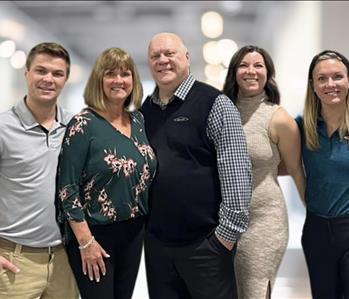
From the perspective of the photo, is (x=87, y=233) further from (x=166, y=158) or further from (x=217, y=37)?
(x=217, y=37)

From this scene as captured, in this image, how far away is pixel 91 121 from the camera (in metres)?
1.78

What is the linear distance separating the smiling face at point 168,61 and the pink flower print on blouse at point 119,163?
1.28 feet

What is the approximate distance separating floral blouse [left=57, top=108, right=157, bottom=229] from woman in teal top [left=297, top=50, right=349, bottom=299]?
77 cm

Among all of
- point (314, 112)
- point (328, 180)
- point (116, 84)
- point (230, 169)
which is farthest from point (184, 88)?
point (328, 180)

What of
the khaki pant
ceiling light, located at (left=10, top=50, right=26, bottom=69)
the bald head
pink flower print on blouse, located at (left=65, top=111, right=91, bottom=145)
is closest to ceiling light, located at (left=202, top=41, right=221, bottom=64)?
ceiling light, located at (left=10, top=50, right=26, bottom=69)

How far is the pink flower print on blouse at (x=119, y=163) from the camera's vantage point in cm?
175

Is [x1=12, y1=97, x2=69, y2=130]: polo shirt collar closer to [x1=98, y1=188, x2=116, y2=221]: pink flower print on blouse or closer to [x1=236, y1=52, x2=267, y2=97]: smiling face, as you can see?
[x1=98, y1=188, x2=116, y2=221]: pink flower print on blouse

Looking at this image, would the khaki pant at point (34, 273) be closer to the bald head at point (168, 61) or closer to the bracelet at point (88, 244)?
the bracelet at point (88, 244)

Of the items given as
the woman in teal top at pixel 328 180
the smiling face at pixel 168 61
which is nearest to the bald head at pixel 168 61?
the smiling face at pixel 168 61

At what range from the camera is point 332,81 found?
198 cm

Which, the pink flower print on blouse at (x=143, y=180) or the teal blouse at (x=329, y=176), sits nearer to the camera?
the pink flower print on blouse at (x=143, y=180)

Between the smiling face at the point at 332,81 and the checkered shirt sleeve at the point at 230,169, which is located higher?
the smiling face at the point at 332,81

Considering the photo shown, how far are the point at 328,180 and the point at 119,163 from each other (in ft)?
2.97

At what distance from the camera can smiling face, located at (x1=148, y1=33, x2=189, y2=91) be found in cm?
192
